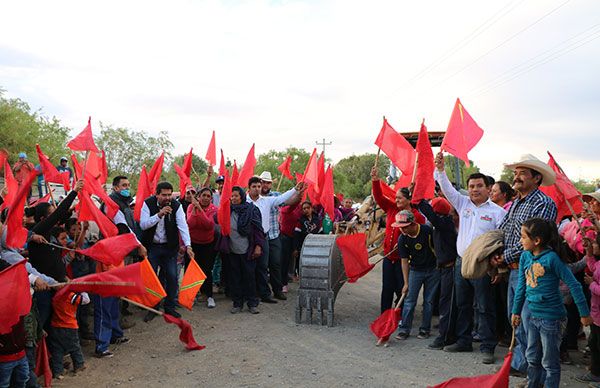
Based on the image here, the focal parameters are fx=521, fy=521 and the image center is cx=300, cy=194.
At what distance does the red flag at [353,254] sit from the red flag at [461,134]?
5.99 ft

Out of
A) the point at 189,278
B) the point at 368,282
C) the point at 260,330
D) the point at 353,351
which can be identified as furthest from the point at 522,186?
the point at 368,282

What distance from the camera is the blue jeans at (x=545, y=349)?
443 cm

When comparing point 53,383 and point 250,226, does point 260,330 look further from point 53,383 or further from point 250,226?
point 53,383

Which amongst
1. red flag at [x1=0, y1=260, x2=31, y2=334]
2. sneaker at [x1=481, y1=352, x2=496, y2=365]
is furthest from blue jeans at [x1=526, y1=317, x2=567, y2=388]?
red flag at [x1=0, y1=260, x2=31, y2=334]

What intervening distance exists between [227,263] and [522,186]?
5345 millimetres

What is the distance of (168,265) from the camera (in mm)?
7828

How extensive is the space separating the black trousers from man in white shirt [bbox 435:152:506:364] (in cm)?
429

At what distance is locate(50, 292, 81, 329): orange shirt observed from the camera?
534 cm

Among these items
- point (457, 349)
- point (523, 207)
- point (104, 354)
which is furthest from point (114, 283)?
point (457, 349)

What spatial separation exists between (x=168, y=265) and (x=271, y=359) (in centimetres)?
255

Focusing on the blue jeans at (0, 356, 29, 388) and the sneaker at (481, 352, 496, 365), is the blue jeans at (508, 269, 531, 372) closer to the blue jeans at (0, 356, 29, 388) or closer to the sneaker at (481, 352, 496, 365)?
the sneaker at (481, 352, 496, 365)

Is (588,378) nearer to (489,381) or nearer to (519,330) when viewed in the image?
(519,330)

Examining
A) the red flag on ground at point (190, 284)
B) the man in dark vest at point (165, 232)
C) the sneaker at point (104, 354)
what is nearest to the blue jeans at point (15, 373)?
the sneaker at point (104, 354)

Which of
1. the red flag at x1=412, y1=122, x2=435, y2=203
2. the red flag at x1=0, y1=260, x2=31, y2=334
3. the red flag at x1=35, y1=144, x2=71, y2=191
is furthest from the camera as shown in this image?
the red flag at x1=35, y1=144, x2=71, y2=191
